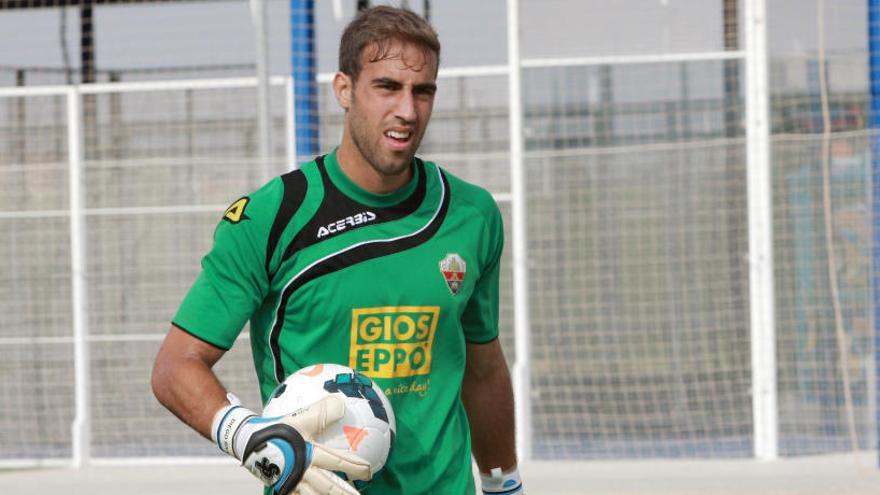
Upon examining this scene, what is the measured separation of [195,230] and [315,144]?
5.32 feet

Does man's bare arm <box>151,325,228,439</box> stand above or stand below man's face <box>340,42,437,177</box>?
below

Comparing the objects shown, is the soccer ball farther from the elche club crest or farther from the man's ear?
the man's ear

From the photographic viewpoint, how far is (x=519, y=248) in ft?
35.2

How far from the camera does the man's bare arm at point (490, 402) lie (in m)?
4.27

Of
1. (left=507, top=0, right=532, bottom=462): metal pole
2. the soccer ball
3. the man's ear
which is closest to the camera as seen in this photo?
the soccer ball

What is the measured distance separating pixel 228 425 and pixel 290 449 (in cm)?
20

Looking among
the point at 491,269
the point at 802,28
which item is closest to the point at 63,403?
the point at 802,28

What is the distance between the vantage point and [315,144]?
402 inches

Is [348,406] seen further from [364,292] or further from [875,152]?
[875,152]

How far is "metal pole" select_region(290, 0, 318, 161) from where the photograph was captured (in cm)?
1003

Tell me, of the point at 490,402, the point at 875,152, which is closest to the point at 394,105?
the point at 490,402

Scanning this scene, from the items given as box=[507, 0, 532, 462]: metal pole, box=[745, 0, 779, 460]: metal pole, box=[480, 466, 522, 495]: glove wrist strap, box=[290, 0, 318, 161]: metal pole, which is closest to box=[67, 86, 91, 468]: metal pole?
box=[290, 0, 318, 161]: metal pole

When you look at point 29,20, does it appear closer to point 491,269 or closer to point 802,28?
point 802,28

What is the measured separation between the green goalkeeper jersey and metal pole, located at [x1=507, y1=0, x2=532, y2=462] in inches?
267
